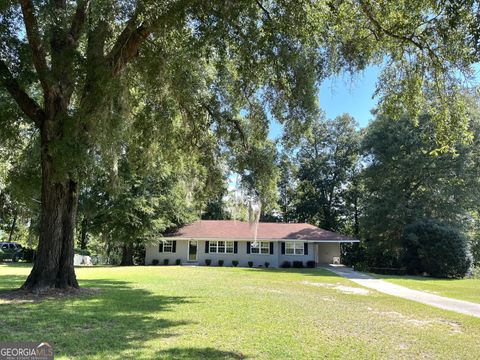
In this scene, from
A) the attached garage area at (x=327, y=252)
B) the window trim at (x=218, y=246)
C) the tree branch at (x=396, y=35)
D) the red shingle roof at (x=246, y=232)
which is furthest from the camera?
the attached garage area at (x=327, y=252)

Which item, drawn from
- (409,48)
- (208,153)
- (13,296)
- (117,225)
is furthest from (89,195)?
(409,48)

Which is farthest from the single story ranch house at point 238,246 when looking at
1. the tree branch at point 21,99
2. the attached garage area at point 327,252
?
the tree branch at point 21,99

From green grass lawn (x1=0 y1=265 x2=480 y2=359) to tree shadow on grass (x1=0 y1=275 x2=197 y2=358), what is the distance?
14mm

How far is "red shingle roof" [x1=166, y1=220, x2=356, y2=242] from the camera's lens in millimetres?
33219

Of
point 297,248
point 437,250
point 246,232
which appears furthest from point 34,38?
point 297,248

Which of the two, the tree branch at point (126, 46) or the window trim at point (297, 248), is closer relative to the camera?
the tree branch at point (126, 46)

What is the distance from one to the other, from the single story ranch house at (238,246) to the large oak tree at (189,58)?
Result: 73.0ft

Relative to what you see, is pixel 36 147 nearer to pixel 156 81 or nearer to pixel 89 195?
pixel 156 81

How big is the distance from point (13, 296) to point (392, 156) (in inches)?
1147

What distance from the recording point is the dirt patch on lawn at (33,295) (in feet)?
30.4

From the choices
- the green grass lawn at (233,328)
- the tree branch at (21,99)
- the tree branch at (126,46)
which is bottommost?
the green grass lawn at (233,328)
